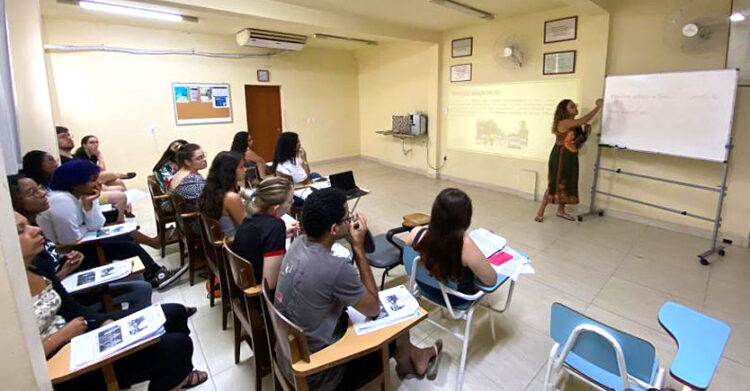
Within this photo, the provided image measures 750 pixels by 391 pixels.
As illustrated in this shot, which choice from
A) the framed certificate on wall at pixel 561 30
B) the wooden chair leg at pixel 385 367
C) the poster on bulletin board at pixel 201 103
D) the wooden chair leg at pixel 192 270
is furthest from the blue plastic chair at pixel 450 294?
the poster on bulletin board at pixel 201 103

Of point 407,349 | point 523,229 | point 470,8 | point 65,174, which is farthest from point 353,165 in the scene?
point 407,349

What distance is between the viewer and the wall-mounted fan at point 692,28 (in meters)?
3.61

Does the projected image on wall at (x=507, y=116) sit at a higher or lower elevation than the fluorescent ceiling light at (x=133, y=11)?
lower

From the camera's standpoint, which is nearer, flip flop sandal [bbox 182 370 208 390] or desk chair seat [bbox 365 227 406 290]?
flip flop sandal [bbox 182 370 208 390]

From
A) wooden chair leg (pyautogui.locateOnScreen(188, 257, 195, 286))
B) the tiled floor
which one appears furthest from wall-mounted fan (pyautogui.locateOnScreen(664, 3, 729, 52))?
wooden chair leg (pyautogui.locateOnScreen(188, 257, 195, 286))

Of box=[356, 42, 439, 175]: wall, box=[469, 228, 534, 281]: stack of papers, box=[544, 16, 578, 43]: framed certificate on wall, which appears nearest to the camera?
box=[469, 228, 534, 281]: stack of papers

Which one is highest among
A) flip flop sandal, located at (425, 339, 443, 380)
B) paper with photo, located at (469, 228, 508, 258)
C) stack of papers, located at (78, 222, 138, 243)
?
stack of papers, located at (78, 222, 138, 243)

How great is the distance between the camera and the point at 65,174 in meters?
2.45

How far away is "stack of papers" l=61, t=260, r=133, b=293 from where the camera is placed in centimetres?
178

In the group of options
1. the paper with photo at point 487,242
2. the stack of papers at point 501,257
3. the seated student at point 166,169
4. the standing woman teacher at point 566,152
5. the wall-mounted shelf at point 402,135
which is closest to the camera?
the stack of papers at point 501,257

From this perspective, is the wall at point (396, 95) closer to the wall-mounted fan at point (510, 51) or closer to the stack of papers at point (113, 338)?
the wall-mounted fan at point (510, 51)

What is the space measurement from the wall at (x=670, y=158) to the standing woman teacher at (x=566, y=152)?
54 centimetres

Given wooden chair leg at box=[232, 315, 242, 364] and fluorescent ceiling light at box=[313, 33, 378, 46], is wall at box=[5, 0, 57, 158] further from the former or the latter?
fluorescent ceiling light at box=[313, 33, 378, 46]

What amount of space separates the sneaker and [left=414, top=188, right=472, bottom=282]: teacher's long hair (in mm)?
2271
